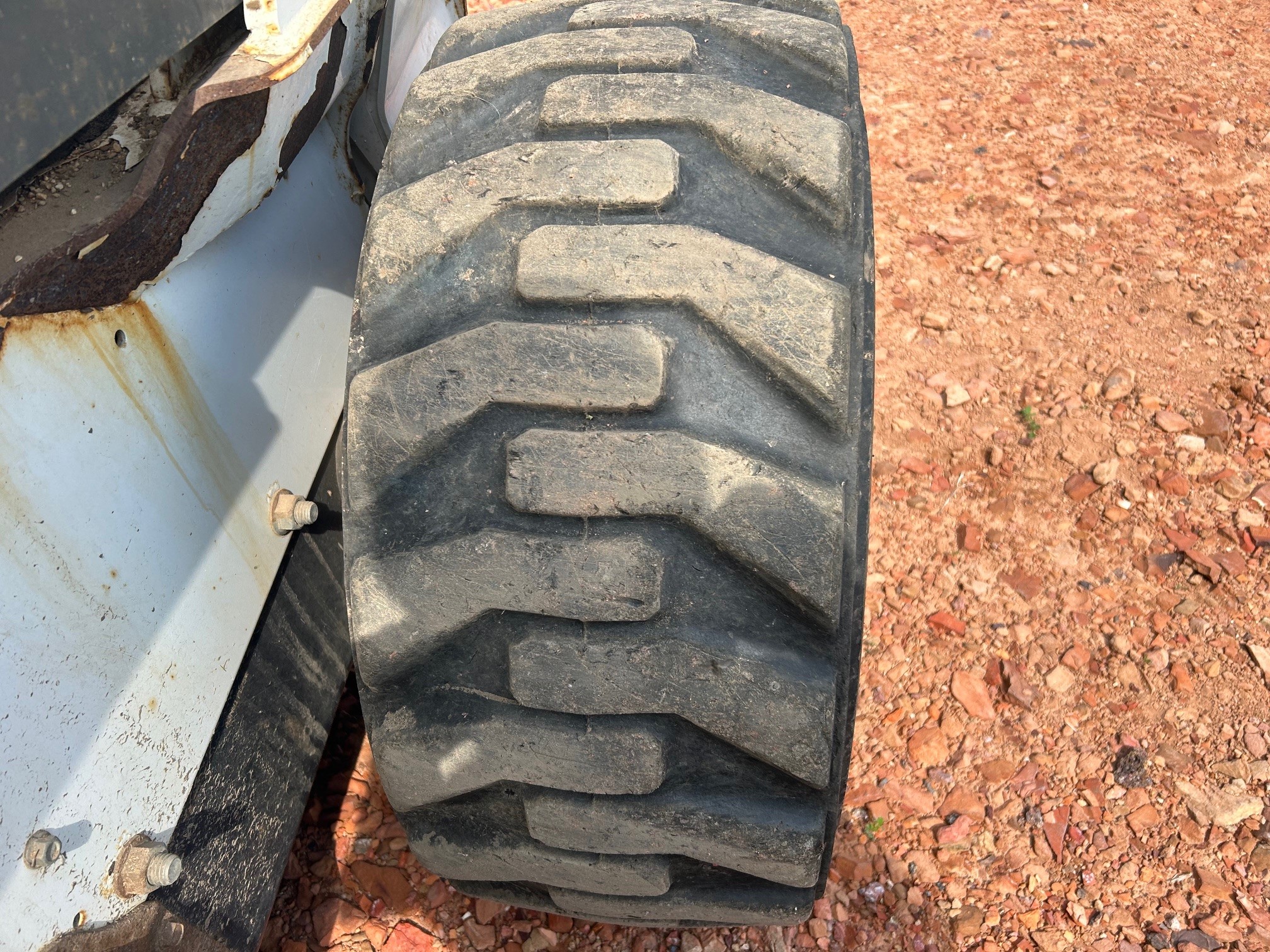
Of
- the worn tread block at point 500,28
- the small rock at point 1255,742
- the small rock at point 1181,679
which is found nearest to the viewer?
the worn tread block at point 500,28

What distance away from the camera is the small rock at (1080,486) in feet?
8.44

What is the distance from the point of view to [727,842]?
4.23 ft

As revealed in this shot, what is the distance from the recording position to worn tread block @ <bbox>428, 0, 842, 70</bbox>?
1.65m

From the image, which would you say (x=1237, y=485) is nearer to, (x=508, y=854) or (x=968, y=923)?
(x=968, y=923)

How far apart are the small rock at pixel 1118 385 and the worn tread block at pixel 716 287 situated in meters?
1.92

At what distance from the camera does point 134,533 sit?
44.8 inches

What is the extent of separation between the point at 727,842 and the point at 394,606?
0.53 meters

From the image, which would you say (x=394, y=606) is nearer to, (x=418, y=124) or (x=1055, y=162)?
(x=418, y=124)

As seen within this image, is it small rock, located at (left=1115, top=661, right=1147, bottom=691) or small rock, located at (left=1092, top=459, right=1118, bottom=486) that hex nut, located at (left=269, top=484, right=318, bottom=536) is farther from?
small rock, located at (left=1092, top=459, right=1118, bottom=486)


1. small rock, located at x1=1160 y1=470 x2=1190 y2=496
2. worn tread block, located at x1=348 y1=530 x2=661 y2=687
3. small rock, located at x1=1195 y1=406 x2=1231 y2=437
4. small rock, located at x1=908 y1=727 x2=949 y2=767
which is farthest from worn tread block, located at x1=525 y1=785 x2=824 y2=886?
small rock, located at x1=1195 y1=406 x2=1231 y2=437

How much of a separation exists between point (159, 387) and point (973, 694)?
1.79 m

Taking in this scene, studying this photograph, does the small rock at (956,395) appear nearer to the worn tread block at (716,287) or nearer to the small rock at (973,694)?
the small rock at (973,694)

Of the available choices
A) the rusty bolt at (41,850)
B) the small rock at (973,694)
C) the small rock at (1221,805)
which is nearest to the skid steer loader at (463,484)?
the rusty bolt at (41,850)

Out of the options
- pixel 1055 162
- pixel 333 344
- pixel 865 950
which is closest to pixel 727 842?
pixel 865 950
